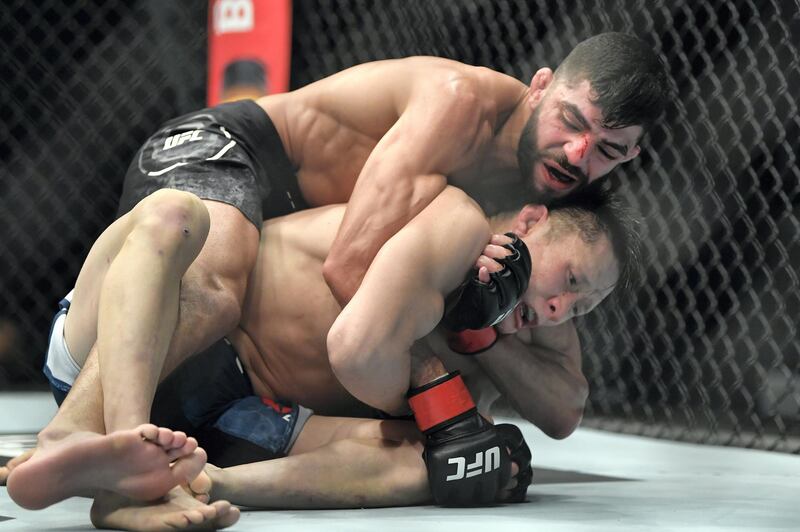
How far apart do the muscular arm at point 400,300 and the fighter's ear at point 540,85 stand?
402 millimetres

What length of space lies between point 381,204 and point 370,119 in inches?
13.2

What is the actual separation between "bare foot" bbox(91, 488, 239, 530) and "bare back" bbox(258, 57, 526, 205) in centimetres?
76

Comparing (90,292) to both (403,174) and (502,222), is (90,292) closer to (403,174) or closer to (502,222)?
(403,174)

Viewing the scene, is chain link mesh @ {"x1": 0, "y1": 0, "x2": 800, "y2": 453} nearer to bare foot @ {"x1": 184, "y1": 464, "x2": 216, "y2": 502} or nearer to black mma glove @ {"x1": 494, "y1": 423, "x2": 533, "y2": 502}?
black mma glove @ {"x1": 494, "y1": 423, "x2": 533, "y2": 502}

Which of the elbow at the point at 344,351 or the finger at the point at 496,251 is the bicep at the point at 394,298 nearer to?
the elbow at the point at 344,351

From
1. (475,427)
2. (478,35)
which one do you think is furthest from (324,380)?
(478,35)

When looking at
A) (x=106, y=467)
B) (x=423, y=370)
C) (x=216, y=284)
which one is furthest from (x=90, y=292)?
(x=423, y=370)

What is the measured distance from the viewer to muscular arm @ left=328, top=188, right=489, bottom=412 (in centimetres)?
159

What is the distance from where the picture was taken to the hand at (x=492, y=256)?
1661mm

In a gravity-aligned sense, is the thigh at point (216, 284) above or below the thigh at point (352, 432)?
above

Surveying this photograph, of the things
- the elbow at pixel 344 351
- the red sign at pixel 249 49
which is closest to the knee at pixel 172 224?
the elbow at pixel 344 351

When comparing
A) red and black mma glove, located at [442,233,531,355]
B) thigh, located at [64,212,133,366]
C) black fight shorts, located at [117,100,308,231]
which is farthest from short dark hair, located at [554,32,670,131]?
thigh, located at [64,212,133,366]

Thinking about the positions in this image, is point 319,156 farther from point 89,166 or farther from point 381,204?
point 89,166

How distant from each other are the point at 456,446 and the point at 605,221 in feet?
1.45
